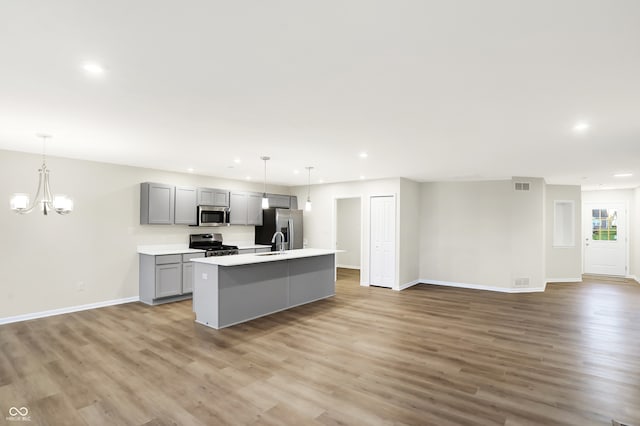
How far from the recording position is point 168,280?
19.2 ft

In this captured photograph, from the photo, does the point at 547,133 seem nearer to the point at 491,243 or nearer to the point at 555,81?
the point at 555,81

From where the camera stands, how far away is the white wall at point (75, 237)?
478cm

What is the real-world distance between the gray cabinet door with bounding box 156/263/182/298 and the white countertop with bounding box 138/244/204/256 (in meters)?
0.25

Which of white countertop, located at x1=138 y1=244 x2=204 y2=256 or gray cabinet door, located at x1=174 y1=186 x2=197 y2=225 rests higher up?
gray cabinet door, located at x1=174 y1=186 x2=197 y2=225

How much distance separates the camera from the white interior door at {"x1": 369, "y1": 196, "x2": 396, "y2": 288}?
731 centimetres

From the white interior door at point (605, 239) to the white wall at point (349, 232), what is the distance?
6559 millimetres

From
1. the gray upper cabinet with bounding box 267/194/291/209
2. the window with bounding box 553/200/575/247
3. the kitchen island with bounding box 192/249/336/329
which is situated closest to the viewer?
the kitchen island with bounding box 192/249/336/329

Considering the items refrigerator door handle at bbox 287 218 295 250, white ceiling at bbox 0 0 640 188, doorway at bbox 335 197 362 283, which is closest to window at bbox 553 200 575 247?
white ceiling at bbox 0 0 640 188

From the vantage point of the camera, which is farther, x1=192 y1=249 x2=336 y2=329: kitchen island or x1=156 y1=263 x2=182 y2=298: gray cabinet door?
x1=156 y1=263 x2=182 y2=298: gray cabinet door

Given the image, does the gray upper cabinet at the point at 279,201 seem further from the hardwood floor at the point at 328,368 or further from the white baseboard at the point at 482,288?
the white baseboard at the point at 482,288

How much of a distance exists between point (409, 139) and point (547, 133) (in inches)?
58.6

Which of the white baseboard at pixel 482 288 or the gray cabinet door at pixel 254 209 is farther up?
the gray cabinet door at pixel 254 209

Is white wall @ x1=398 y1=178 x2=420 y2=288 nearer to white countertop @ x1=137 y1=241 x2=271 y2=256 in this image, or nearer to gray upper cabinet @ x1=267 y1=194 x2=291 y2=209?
gray upper cabinet @ x1=267 y1=194 x2=291 y2=209

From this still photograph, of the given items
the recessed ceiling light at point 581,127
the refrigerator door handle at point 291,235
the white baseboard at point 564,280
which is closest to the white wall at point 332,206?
the refrigerator door handle at point 291,235
